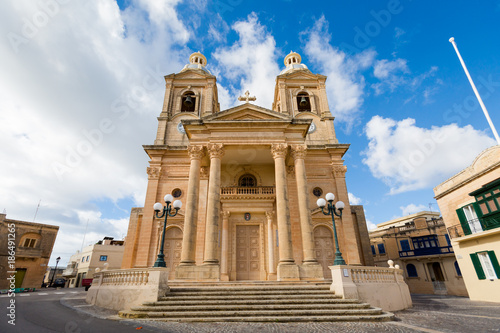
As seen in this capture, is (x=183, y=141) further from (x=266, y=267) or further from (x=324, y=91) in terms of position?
(x=324, y=91)

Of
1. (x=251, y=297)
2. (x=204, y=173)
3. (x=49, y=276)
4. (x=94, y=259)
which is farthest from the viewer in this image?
(x=49, y=276)

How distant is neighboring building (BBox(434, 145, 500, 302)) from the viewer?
14.3 meters

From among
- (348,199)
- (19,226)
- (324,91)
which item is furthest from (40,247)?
(324,91)

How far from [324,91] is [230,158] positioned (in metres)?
11.9

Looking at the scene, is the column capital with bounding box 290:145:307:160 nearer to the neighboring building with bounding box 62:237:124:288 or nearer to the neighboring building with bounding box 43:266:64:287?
the neighboring building with bounding box 62:237:124:288

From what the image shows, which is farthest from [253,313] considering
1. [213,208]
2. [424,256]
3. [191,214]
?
[424,256]

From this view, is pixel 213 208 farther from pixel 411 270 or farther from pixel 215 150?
pixel 411 270

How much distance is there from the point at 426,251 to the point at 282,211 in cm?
2494

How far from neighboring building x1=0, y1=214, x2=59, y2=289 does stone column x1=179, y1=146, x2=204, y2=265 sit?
25.0 meters

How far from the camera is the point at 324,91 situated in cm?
2312

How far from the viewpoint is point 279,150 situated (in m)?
14.8

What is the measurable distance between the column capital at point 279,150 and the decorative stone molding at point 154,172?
9194 millimetres

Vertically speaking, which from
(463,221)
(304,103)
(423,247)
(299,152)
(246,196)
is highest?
(304,103)

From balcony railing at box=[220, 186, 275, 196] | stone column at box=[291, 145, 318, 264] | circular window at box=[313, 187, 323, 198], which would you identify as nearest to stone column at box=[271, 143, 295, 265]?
stone column at box=[291, 145, 318, 264]
